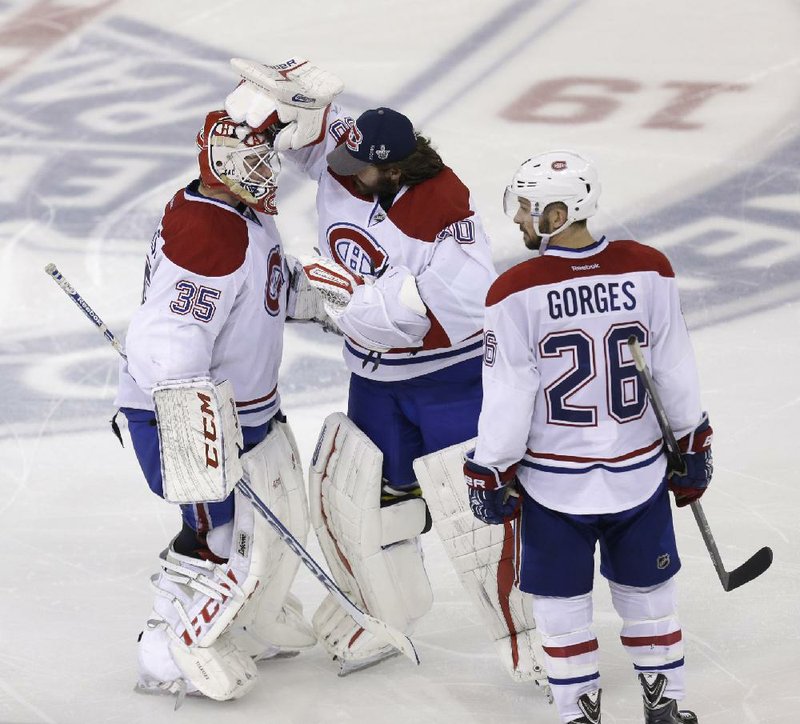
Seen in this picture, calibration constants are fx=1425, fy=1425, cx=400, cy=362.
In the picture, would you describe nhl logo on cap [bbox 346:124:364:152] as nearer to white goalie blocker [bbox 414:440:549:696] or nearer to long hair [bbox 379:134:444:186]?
long hair [bbox 379:134:444:186]

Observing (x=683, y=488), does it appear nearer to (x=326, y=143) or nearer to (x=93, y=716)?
(x=326, y=143)

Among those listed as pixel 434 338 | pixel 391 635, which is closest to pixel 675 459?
pixel 434 338

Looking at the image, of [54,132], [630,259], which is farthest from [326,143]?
[54,132]

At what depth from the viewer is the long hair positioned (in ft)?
10.8

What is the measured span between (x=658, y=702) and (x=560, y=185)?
109 centimetres

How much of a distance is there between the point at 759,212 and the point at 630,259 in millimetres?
3608

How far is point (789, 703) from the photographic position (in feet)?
10.6

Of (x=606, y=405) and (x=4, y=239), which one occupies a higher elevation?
(x=606, y=405)

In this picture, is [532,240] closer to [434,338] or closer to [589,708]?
[434,338]

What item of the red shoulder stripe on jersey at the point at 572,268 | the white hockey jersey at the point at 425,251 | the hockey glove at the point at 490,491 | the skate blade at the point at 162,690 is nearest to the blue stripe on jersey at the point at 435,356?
the white hockey jersey at the point at 425,251

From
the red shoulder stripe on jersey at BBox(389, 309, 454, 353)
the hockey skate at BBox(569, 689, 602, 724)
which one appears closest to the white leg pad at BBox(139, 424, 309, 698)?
the red shoulder stripe on jersey at BBox(389, 309, 454, 353)

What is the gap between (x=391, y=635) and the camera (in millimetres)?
3426

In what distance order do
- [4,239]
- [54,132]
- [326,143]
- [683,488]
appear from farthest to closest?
[54,132] → [4,239] → [326,143] → [683,488]

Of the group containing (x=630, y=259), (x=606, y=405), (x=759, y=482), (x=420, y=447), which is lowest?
(x=759, y=482)
